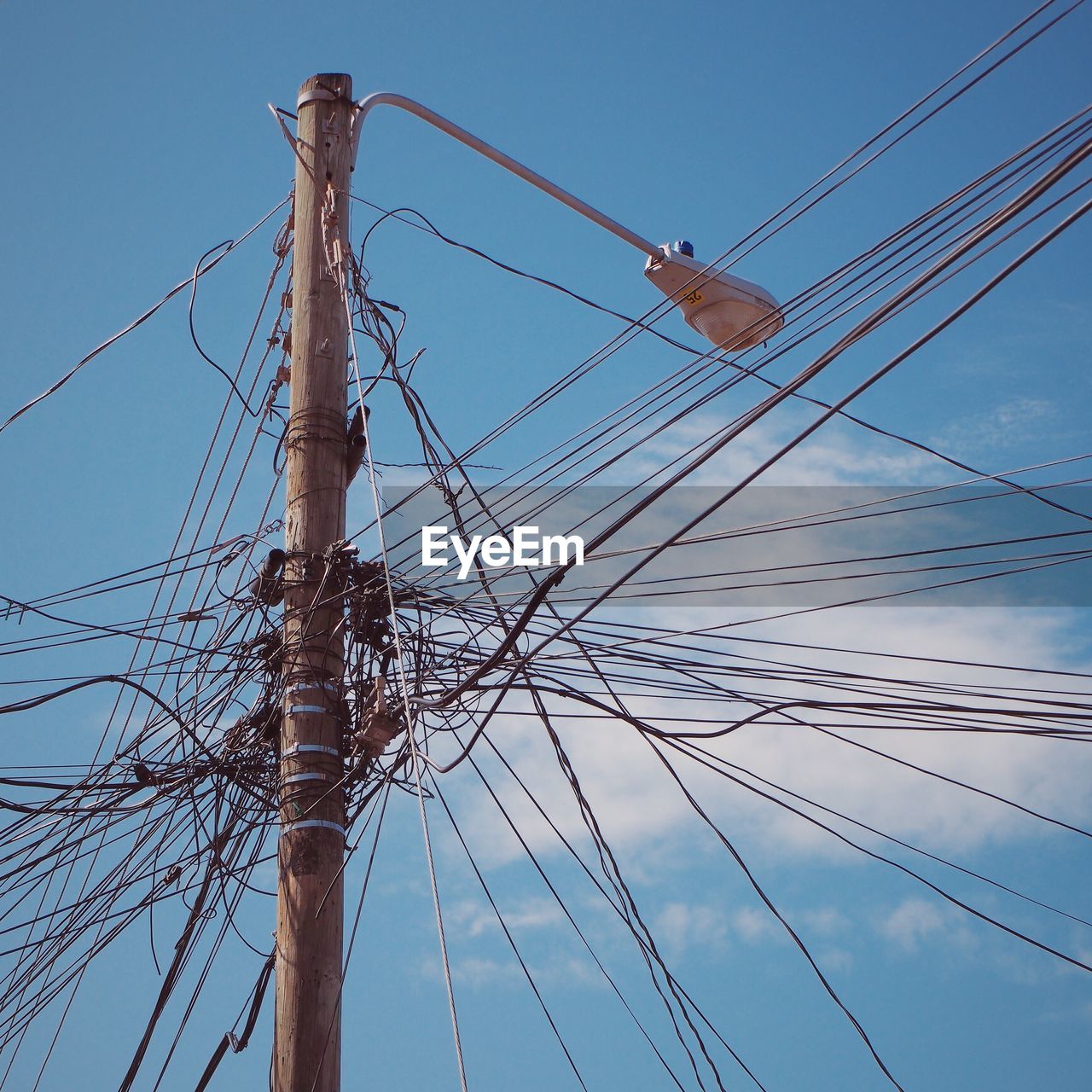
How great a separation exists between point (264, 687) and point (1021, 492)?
3.66m

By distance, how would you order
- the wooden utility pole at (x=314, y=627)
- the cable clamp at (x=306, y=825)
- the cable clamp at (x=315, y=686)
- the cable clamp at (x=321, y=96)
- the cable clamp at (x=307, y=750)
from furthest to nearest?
the cable clamp at (x=321, y=96) → the cable clamp at (x=315, y=686) → the cable clamp at (x=307, y=750) → the cable clamp at (x=306, y=825) → the wooden utility pole at (x=314, y=627)

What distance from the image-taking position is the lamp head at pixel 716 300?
6.48 metres

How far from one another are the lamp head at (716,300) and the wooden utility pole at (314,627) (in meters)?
1.65

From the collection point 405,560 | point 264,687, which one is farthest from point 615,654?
point 264,687

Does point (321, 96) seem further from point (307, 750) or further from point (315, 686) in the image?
point (307, 750)

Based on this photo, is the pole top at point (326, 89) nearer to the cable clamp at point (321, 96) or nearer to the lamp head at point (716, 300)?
the cable clamp at point (321, 96)

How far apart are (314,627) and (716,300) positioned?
2.50 metres

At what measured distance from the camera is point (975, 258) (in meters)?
A: 4.16

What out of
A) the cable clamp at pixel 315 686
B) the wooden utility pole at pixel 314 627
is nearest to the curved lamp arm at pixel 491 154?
the wooden utility pole at pixel 314 627

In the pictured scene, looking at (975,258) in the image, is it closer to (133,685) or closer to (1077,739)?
(1077,739)

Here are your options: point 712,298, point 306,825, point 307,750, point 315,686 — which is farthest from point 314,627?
point 712,298

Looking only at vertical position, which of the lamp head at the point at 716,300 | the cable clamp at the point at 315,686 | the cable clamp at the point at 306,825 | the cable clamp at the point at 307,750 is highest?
the lamp head at the point at 716,300

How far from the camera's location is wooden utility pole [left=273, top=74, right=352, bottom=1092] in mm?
5336

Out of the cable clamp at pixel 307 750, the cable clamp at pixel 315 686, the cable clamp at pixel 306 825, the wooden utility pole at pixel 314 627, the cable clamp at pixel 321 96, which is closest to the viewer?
the wooden utility pole at pixel 314 627
